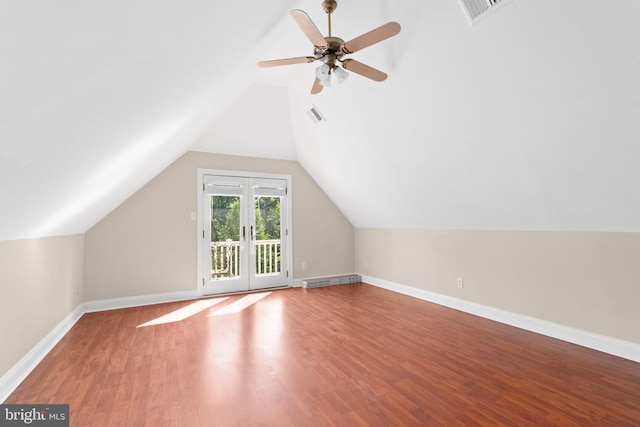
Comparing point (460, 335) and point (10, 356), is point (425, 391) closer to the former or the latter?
point (460, 335)

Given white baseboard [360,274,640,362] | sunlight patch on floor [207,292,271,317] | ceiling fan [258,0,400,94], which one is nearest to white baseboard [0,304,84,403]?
sunlight patch on floor [207,292,271,317]

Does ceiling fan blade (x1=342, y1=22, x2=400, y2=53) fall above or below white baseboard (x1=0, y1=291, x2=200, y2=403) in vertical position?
above

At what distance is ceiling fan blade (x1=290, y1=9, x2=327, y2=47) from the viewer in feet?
6.31

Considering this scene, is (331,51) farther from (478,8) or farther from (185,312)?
(185,312)

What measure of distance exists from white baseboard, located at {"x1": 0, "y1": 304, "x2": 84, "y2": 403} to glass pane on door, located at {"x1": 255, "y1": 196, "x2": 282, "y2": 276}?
8.97 feet

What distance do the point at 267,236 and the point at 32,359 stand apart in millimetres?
3536

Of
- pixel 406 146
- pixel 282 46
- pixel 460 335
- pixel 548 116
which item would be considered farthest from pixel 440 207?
pixel 282 46

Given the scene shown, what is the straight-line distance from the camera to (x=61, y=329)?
11.3 ft

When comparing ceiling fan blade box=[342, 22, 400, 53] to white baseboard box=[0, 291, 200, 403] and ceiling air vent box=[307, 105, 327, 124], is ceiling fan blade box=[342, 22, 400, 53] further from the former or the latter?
white baseboard box=[0, 291, 200, 403]

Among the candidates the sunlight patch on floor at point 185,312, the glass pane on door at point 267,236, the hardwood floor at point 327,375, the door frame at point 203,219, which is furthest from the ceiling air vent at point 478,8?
the sunlight patch on floor at point 185,312

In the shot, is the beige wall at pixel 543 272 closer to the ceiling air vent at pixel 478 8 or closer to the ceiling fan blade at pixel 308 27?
the ceiling air vent at pixel 478 8

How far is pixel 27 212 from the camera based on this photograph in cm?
207

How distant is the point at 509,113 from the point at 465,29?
0.79 m

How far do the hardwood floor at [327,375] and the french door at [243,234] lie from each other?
1.44 metres
